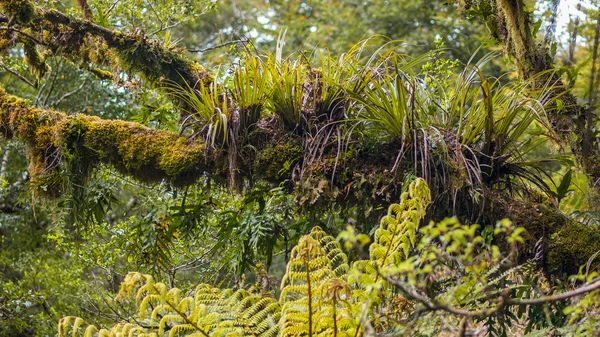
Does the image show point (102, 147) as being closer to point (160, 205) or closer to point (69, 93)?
point (160, 205)

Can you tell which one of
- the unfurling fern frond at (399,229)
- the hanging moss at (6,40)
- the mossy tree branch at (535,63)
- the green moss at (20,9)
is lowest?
the unfurling fern frond at (399,229)

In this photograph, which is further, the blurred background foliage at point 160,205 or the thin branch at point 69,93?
the thin branch at point 69,93

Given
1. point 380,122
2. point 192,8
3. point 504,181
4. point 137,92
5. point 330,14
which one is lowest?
point 504,181

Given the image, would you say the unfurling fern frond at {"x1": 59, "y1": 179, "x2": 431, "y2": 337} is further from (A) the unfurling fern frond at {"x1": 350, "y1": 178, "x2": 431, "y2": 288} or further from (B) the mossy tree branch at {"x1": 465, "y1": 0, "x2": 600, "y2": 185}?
(B) the mossy tree branch at {"x1": 465, "y1": 0, "x2": 600, "y2": 185}

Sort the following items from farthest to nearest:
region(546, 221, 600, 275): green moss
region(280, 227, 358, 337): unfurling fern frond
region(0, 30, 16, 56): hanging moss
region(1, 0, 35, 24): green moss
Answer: region(0, 30, 16, 56): hanging moss < region(1, 0, 35, 24): green moss < region(546, 221, 600, 275): green moss < region(280, 227, 358, 337): unfurling fern frond

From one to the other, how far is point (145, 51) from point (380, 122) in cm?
163

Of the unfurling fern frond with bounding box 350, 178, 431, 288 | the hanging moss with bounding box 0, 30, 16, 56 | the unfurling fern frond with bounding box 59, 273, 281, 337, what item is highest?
the hanging moss with bounding box 0, 30, 16, 56

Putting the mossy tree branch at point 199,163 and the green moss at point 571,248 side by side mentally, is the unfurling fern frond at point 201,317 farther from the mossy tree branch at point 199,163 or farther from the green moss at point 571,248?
the green moss at point 571,248

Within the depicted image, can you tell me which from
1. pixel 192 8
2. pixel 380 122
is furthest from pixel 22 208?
pixel 380 122

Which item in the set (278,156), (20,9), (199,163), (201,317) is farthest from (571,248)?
(20,9)

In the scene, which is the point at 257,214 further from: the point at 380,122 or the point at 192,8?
the point at 192,8

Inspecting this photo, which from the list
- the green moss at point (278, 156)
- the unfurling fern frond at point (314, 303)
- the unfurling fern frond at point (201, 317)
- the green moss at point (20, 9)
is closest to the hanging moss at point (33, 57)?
the green moss at point (20, 9)

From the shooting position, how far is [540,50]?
147 inches

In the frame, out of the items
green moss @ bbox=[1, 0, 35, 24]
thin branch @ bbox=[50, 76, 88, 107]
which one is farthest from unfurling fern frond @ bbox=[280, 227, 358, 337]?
thin branch @ bbox=[50, 76, 88, 107]
